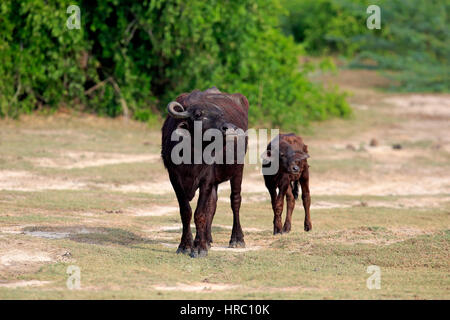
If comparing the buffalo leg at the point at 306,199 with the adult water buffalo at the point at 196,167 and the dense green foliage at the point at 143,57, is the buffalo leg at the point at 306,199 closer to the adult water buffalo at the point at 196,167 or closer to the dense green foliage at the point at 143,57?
the adult water buffalo at the point at 196,167

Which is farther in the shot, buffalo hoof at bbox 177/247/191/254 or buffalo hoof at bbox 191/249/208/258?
buffalo hoof at bbox 177/247/191/254

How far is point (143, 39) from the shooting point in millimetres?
19750

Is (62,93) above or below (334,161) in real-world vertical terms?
above

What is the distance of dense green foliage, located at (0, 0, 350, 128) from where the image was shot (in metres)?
18.3

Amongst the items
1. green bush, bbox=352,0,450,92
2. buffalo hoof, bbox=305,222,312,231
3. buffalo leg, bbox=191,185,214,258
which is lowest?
buffalo hoof, bbox=305,222,312,231

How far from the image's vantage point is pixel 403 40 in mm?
30375

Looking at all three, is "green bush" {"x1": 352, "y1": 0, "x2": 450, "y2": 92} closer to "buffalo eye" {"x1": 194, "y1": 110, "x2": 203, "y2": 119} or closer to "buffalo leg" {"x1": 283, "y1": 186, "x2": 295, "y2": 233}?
"buffalo leg" {"x1": 283, "y1": 186, "x2": 295, "y2": 233}

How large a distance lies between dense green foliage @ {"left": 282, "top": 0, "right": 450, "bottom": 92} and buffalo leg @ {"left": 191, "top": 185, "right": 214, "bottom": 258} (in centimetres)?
1818

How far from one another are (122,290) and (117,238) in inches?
91.1

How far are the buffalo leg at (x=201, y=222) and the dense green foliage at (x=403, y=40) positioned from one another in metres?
18.2

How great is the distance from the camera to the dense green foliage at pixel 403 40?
2883cm

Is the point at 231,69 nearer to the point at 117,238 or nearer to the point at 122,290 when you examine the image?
the point at 117,238

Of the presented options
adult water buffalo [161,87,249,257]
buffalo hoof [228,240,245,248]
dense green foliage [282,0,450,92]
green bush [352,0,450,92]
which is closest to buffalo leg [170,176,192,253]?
adult water buffalo [161,87,249,257]

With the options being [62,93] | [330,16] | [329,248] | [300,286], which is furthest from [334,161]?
[330,16]
